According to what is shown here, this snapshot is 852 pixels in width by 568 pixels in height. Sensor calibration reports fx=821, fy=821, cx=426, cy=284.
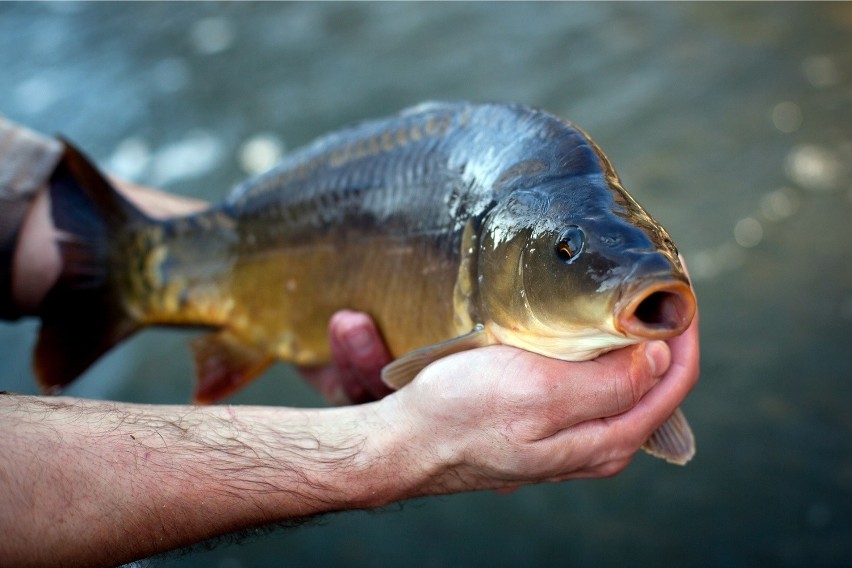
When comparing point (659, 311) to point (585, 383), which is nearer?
point (659, 311)

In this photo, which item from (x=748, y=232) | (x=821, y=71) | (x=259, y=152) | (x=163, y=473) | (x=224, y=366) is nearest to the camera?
(x=163, y=473)

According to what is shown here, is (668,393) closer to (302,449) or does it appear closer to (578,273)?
(578,273)

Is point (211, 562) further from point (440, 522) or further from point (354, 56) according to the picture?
point (354, 56)

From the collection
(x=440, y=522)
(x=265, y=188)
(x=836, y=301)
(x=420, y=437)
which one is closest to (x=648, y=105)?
(x=836, y=301)

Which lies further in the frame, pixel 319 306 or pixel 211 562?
pixel 211 562

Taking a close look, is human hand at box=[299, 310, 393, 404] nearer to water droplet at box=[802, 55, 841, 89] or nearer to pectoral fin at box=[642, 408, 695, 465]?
pectoral fin at box=[642, 408, 695, 465]

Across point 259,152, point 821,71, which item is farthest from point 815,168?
point 259,152
